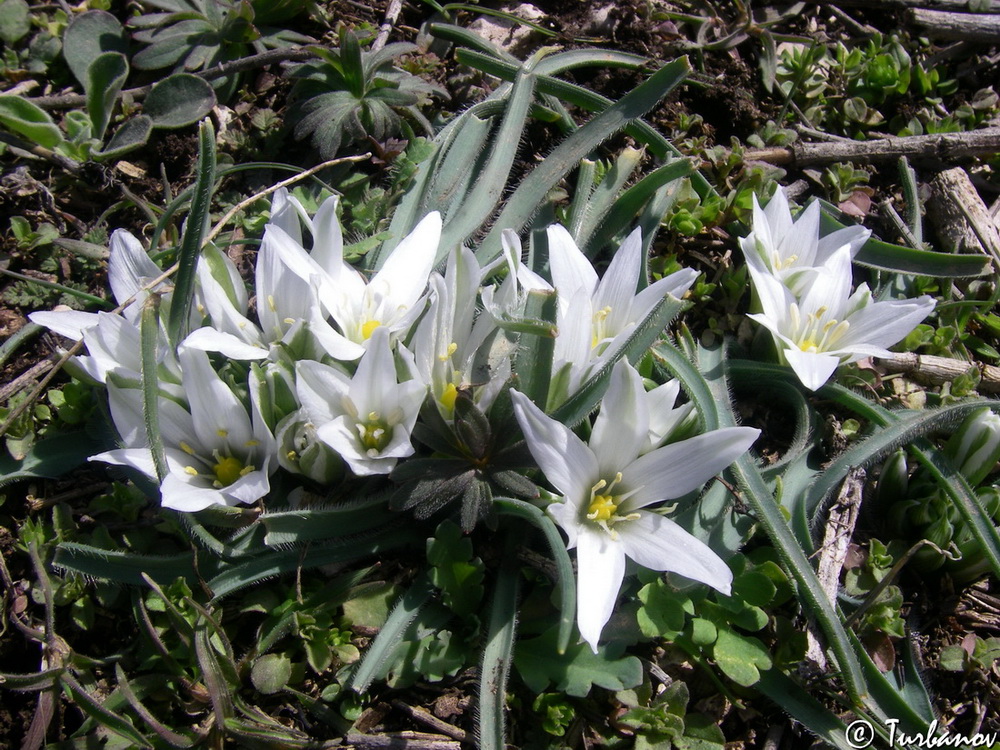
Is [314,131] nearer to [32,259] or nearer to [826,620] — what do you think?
[32,259]

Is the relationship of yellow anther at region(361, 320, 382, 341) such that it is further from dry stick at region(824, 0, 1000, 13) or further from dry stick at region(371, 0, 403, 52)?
dry stick at region(824, 0, 1000, 13)

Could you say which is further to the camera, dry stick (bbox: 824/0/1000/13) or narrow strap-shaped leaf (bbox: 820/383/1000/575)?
dry stick (bbox: 824/0/1000/13)

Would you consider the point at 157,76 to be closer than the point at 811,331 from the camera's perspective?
No

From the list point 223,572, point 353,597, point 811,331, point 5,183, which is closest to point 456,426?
point 353,597

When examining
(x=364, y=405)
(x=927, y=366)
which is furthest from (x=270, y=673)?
(x=927, y=366)

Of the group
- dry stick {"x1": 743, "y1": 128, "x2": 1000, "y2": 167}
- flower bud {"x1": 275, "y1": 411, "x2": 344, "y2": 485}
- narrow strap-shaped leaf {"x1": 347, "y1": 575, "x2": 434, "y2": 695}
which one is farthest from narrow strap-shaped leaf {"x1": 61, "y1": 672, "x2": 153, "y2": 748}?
dry stick {"x1": 743, "y1": 128, "x2": 1000, "y2": 167}

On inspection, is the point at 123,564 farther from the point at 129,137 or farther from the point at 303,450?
the point at 129,137
